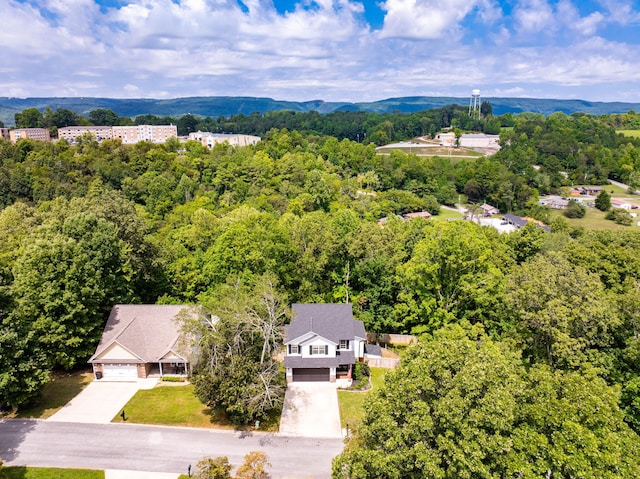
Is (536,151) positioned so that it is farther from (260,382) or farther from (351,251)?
(260,382)

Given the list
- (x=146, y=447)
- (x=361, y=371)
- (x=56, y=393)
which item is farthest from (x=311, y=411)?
Answer: (x=56, y=393)

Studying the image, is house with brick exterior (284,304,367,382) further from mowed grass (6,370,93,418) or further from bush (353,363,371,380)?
mowed grass (6,370,93,418)

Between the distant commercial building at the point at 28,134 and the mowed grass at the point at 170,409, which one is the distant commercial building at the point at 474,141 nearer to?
the distant commercial building at the point at 28,134

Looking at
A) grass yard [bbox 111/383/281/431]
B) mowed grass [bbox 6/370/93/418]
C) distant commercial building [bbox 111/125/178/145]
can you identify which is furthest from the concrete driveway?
distant commercial building [bbox 111/125/178/145]

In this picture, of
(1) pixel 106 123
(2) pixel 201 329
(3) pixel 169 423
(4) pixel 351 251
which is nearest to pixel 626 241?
(4) pixel 351 251

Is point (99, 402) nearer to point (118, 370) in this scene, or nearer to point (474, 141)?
point (118, 370)

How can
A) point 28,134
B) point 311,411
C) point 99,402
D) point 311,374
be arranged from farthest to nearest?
1. point 28,134
2. point 311,374
3. point 99,402
4. point 311,411
